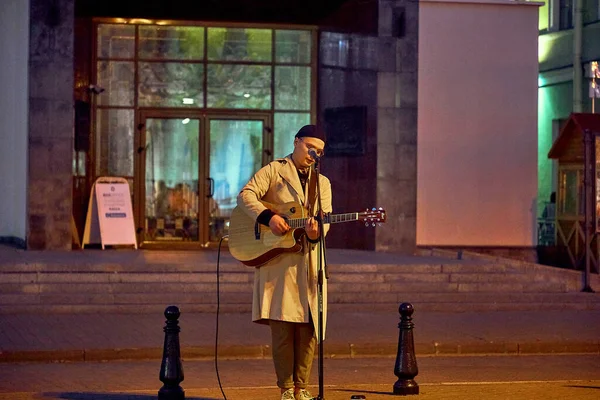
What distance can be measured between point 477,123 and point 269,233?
43.7 feet

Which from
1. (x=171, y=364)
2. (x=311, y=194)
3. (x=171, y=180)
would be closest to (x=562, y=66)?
(x=171, y=180)

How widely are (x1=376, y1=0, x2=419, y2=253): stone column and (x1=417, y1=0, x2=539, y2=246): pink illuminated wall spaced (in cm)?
18

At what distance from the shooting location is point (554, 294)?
56.3 feet

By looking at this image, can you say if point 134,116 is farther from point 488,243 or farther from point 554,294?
point 554,294

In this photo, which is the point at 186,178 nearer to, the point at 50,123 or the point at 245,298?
the point at 50,123

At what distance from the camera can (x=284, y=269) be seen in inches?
333

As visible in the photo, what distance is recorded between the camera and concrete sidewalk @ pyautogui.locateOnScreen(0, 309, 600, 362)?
484 inches

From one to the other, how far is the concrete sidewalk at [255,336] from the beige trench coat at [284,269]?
399cm

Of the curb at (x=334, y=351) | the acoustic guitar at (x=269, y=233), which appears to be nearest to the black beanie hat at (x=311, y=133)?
the acoustic guitar at (x=269, y=233)

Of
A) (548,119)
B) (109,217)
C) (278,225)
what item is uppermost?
(548,119)

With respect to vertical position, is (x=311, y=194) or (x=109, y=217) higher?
(x=311, y=194)

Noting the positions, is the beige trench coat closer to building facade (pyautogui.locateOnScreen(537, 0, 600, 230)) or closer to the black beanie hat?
the black beanie hat

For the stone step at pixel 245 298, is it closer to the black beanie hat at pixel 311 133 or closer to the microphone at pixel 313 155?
the black beanie hat at pixel 311 133

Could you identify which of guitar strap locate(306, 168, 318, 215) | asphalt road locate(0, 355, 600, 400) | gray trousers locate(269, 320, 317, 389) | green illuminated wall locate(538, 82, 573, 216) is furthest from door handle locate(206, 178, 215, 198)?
guitar strap locate(306, 168, 318, 215)
